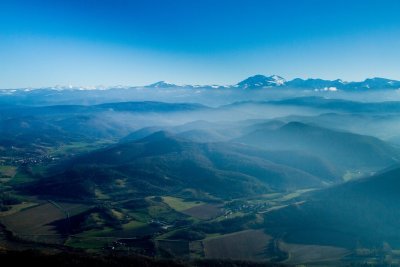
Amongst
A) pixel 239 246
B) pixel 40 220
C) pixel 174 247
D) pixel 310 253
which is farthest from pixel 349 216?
pixel 40 220

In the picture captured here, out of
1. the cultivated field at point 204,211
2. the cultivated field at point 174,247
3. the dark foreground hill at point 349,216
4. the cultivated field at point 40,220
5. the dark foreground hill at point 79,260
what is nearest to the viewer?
the dark foreground hill at point 79,260

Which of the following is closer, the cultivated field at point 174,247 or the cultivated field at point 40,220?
the cultivated field at point 174,247

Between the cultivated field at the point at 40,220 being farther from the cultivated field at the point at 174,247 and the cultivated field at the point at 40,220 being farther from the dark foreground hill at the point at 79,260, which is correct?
the dark foreground hill at the point at 79,260

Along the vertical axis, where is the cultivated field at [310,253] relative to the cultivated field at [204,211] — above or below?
above

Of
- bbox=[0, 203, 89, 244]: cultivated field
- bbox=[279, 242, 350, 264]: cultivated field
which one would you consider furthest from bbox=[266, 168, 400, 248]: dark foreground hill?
bbox=[0, 203, 89, 244]: cultivated field

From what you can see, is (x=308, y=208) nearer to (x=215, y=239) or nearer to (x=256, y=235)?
(x=256, y=235)

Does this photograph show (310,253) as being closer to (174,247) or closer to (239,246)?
(239,246)

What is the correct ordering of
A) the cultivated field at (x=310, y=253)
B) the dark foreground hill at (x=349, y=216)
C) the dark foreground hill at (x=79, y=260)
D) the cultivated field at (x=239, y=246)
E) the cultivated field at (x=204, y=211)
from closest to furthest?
1. the dark foreground hill at (x=79, y=260)
2. the cultivated field at (x=310, y=253)
3. the cultivated field at (x=239, y=246)
4. the dark foreground hill at (x=349, y=216)
5. the cultivated field at (x=204, y=211)

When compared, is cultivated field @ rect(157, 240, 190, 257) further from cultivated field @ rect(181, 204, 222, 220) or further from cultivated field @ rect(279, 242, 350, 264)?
cultivated field @ rect(181, 204, 222, 220)

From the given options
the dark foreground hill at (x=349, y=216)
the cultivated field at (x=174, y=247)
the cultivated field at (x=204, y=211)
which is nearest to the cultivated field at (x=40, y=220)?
the cultivated field at (x=174, y=247)

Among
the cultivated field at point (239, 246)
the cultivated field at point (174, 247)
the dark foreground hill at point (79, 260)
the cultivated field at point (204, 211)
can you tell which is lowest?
the cultivated field at point (204, 211)
